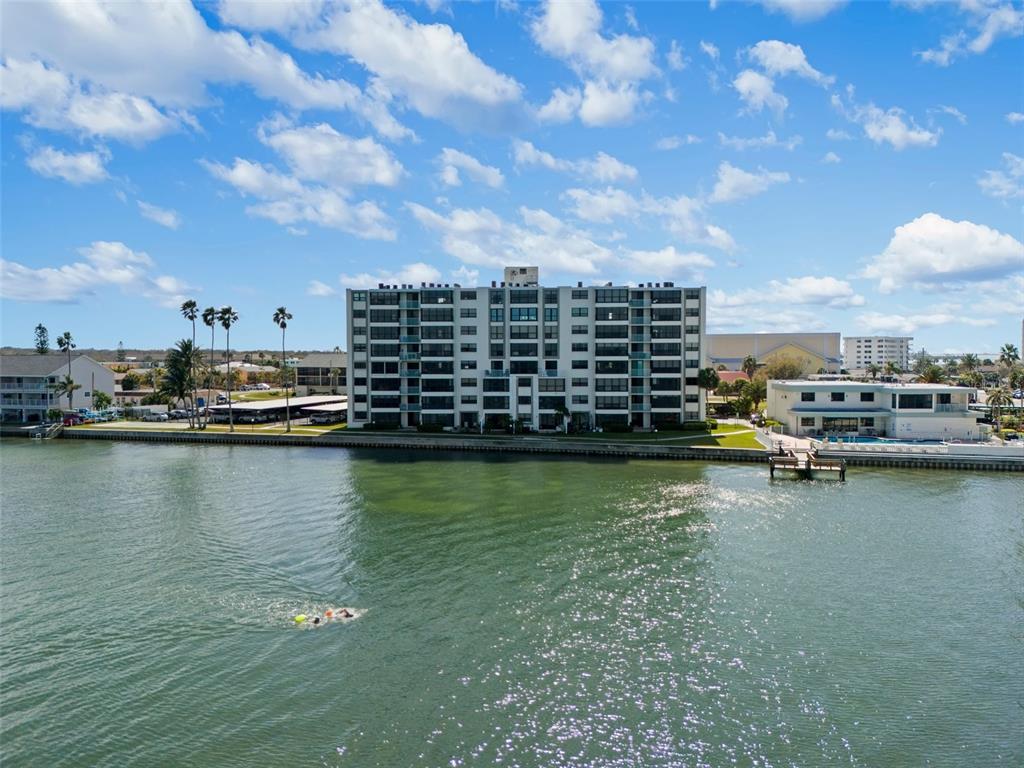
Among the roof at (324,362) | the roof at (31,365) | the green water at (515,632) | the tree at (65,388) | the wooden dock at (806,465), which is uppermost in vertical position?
the roof at (324,362)

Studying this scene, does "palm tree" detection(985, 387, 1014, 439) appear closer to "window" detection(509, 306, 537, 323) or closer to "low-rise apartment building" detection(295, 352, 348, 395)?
"window" detection(509, 306, 537, 323)

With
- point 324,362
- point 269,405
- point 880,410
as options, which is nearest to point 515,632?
point 880,410

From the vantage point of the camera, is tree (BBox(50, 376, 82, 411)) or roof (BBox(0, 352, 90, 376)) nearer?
tree (BBox(50, 376, 82, 411))

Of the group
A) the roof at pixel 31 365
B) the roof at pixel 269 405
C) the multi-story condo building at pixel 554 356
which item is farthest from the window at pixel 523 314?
the roof at pixel 31 365

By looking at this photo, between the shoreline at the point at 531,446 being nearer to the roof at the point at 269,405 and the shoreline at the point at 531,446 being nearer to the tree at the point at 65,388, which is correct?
the roof at the point at 269,405

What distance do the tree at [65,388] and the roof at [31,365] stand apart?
274 cm

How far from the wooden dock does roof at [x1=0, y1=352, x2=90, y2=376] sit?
429 ft

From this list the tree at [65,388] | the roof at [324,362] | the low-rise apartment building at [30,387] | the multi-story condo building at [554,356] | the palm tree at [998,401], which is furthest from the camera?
the roof at [324,362]

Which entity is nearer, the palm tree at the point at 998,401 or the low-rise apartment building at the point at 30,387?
the palm tree at the point at 998,401

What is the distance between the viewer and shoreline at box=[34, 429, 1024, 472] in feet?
252

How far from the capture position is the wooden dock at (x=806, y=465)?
71125 millimetres

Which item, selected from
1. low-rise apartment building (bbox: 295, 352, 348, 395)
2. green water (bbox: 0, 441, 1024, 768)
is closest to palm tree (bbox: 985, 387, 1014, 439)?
green water (bbox: 0, 441, 1024, 768)

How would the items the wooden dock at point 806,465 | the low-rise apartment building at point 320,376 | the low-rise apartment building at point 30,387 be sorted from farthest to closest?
the low-rise apartment building at point 320,376 → the low-rise apartment building at point 30,387 → the wooden dock at point 806,465

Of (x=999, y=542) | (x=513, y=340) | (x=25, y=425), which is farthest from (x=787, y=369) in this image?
(x=25, y=425)
